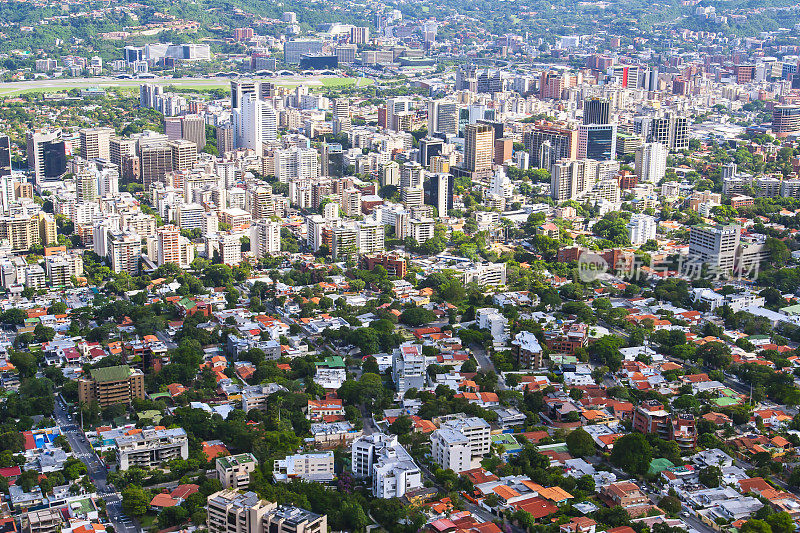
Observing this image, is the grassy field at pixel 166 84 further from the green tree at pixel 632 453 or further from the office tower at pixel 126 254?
the green tree at pixel 632 453

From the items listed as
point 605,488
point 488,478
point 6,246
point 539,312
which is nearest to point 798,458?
point 605,488

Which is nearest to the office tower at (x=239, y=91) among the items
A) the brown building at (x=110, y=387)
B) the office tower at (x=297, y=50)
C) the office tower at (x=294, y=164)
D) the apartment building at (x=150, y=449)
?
the office tower at (x=294, y=164)

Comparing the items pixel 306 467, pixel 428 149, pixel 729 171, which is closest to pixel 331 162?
pixel 428 149

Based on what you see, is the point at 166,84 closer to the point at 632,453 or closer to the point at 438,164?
the point at 438,164

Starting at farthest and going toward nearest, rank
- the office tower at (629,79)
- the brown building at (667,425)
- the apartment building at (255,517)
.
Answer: the office tower at (629,79)
the brown building at (667,425)
the apartment building at (255,517)

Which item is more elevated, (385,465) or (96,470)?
(385,465)

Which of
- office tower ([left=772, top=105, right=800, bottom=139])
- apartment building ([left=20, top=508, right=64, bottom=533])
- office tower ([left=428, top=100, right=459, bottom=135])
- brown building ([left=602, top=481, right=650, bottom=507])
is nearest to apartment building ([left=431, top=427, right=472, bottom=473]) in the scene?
brown building ([left=602, top=481, right=650, bottom=507])

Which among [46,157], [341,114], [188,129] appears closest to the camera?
[46,157]

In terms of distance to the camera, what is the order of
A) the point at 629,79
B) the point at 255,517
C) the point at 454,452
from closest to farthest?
the point at 255,517, the point at 454,452, the point at 629,79
